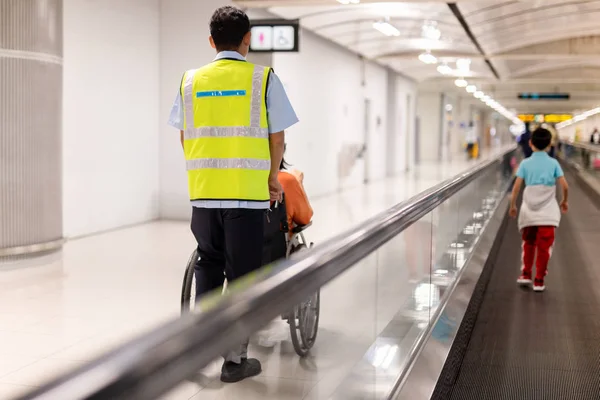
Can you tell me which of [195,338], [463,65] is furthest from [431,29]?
[195,338]

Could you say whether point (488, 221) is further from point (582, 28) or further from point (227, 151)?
point (582, 28)

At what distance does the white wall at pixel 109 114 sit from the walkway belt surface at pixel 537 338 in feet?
19.1

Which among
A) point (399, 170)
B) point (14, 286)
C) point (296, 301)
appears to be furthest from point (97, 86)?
point (399, 170)

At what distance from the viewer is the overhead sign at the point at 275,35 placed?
40.1 feet

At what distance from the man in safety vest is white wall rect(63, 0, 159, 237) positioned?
7287mm

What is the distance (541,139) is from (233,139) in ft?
14.8

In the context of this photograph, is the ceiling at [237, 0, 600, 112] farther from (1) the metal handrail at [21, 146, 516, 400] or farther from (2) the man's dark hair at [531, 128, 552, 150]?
(1) the metal handrail at [21, 146, 516, 400]

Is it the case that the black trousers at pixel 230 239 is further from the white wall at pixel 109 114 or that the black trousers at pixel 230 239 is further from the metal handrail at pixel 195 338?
the white wall at pixel 109 114

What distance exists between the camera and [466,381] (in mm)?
4715

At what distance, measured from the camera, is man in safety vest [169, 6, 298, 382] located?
149 inches

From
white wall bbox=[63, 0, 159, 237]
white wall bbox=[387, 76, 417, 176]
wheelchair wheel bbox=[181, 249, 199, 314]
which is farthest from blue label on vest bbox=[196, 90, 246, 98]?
white wall bbox=[387, 76, 417, 176]

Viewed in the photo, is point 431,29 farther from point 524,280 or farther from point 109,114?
point 524,280

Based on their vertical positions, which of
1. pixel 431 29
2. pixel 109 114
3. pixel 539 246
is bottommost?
pixel 539 246

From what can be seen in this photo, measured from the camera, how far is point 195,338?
4.19 ft
